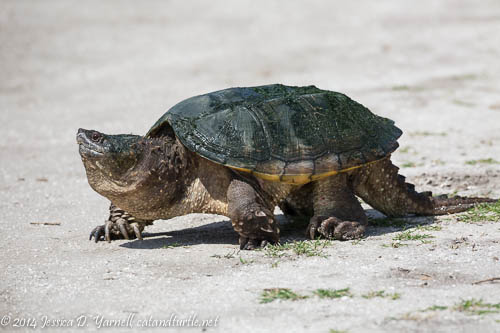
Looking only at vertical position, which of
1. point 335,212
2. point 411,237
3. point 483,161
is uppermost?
point 483,161

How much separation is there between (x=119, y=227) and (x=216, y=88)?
20.7ft

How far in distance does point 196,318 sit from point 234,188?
1368 millimetres

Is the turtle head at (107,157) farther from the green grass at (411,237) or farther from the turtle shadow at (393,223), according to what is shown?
the green grass at (411,237)

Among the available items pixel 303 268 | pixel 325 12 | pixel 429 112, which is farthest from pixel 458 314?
pixel 325 12

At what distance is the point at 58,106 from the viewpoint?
1055 cm

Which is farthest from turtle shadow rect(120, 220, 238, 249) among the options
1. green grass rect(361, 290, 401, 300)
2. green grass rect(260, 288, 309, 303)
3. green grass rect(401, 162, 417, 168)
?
green grass rect(401, 162, 417, 168)

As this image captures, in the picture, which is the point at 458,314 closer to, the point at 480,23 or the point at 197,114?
the point at 197,114

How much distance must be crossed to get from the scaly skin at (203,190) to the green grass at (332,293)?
97 cm

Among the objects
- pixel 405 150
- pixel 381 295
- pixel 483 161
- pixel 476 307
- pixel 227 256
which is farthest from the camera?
pixel 405 150

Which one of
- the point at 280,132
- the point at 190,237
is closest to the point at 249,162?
the point at 280,132

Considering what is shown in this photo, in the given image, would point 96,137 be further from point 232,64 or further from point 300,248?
point 232,64

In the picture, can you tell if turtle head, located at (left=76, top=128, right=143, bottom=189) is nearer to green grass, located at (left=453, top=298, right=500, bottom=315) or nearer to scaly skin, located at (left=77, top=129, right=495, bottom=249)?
scaly skin, located at (left=77, top=129, right=495, bottom=249)

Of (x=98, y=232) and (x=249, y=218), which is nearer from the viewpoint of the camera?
(x=249, y=218)

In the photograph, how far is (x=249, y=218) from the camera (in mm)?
4320
